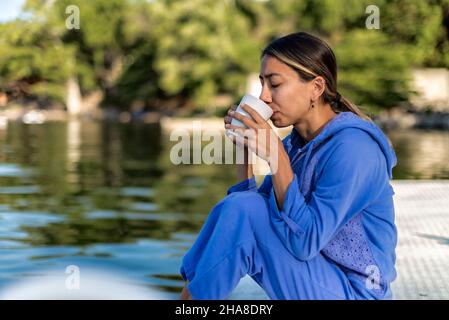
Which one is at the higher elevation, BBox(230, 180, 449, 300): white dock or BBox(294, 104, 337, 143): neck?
BBox(294, 104, 337, 143): neck

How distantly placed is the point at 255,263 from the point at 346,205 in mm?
332

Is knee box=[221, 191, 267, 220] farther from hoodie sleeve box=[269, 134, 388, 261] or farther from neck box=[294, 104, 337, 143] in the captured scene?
neck box=[294, 104, 337, 143]

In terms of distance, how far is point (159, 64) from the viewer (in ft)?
150

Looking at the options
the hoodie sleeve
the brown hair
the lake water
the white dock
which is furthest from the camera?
the lake water

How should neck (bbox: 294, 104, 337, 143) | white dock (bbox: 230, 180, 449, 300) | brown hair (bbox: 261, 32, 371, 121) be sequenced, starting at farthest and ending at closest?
white dock (bbox: 230, 180, 449, 300) → neck (bbox: 294, 104, 337, 143) → brown hair (bbox: 261, 32, 371, 121)

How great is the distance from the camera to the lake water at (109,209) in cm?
609

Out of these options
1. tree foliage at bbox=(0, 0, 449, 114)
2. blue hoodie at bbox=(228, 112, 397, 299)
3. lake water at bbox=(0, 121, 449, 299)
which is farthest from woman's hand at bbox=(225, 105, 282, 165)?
tree foliage at bbox=(0, 0, 449, 114)

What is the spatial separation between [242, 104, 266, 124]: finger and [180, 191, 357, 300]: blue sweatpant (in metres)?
0.22

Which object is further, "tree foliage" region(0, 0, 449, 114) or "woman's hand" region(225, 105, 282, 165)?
"tree foliage" region(0, 0, 449, 114)

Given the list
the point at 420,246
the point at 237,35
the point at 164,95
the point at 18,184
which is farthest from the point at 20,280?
the point at 164,95

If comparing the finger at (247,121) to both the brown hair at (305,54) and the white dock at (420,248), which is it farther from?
the white dock at (420,248)

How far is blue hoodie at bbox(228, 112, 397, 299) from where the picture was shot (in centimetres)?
236

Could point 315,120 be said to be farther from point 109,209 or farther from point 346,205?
point 109,209

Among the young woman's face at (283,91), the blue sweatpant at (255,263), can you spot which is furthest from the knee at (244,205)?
the young woman's face at (283,91)
